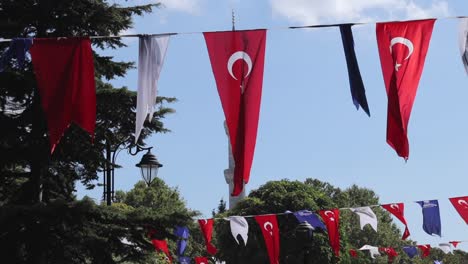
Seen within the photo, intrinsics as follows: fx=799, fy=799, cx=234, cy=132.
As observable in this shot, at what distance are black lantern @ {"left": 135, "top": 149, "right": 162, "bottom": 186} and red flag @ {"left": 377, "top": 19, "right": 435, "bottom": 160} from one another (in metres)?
5.74

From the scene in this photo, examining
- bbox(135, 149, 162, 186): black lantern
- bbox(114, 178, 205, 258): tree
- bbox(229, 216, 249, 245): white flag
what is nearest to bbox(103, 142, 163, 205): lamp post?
bbox(135, 149, 162, 186): black lantern

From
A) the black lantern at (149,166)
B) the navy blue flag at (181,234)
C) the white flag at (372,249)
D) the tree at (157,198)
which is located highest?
the tree at (157,198)

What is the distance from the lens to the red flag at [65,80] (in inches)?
514

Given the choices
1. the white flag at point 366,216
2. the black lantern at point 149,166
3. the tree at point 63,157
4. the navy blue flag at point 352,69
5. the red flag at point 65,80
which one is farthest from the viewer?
the white flag at point 366,216

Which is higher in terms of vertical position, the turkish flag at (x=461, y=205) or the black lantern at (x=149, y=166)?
the black lantern at (x=149, y=166)

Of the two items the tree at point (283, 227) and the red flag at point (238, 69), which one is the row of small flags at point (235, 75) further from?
the tree at point (283, 227)

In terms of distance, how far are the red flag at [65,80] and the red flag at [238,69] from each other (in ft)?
7.08

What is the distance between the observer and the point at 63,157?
16625 millimetres

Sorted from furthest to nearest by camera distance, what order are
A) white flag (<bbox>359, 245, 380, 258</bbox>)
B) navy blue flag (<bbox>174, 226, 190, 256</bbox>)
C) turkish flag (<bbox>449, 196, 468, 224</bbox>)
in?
1. white flag (<bbox>359, 245, 380, 258</bbox>)
2. turkish flag (<bbox>449, 196, 468, 224</bbox>)
3. navy blue flag (<bbox>174, 226, 190, 256</bbox>)

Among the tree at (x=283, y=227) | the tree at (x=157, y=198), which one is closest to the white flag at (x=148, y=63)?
the tree at (x=283, y=227)

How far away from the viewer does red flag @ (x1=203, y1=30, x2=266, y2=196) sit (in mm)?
12625

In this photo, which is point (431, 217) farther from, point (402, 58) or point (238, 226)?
point (402, 58)

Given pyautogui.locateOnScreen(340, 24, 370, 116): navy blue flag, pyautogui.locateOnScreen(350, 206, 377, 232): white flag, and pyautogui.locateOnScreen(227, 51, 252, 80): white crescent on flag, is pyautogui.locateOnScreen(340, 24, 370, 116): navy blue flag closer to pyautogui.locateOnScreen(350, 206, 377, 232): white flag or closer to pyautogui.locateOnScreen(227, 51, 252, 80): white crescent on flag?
pyautogui.locateOnScreen(227, 51, 252, 80): white crescent on flag

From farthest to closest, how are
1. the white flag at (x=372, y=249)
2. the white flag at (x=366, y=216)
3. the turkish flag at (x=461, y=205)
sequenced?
the white flag at (x=372, y=249) → the white flag at (x=366, y=216) → the turkish flag at (x=461, y=205)
